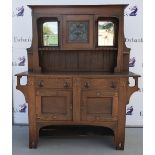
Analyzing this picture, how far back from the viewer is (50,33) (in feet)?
10.2

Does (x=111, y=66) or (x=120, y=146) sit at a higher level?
(x=111, y=66)

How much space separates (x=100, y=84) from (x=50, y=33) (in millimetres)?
965

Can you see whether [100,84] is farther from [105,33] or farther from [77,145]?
[77,145]

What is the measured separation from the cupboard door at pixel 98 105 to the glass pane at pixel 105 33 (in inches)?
28.2

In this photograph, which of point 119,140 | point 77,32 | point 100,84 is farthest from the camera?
point 77,32

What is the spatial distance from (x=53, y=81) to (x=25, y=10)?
1.29m

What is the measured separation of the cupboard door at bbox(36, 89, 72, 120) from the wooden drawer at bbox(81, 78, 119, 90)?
0.20m

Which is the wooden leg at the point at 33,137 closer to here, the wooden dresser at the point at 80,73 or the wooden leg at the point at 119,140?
the wooden dresser at the point at 80,73

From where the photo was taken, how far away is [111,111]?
9.04 ft

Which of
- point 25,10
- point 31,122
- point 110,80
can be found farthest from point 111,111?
point 25,10

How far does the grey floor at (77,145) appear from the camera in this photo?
2.77 meters

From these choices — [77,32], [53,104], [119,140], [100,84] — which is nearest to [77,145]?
[119,140]
